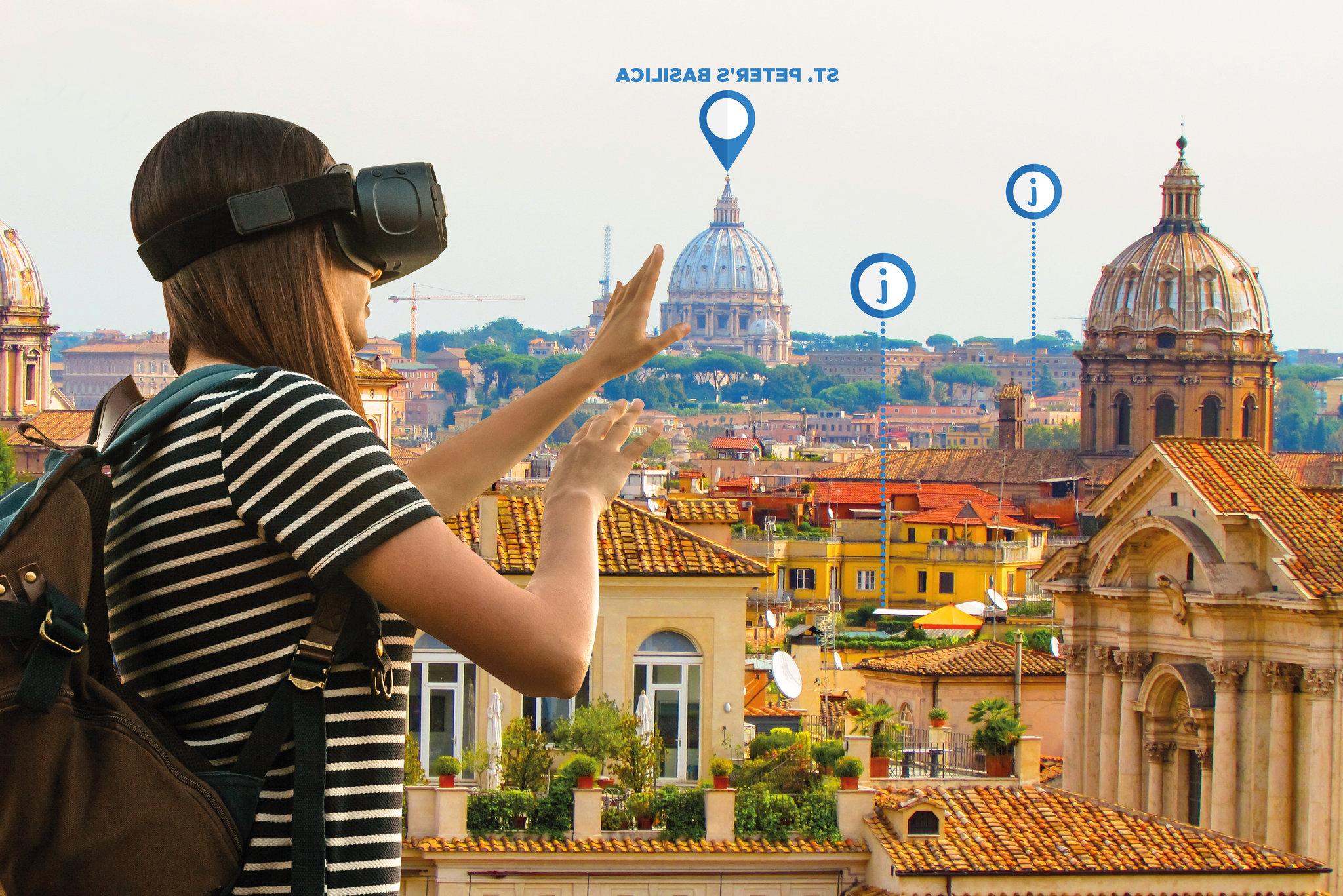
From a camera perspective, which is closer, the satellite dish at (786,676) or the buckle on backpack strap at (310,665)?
the buckle on backpack strap at (310,665)

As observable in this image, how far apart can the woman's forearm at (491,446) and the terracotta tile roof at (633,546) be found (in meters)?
15.1

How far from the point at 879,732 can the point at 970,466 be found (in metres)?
65.9

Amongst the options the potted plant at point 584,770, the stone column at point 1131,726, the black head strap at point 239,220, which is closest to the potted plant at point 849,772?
the potted plant at point 584,770

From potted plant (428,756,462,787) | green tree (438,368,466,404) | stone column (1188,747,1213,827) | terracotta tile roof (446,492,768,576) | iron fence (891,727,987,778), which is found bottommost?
stone column (1188,747,1213,827)

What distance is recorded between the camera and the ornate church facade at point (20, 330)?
7806 cm

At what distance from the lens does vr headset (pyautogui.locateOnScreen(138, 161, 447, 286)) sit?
222 cm

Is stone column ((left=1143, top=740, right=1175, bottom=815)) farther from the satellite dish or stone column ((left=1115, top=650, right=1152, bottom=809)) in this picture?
the satellite dish

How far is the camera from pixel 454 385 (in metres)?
189

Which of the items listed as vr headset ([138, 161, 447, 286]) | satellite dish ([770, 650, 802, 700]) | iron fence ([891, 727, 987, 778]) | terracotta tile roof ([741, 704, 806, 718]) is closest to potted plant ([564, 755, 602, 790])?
iron fence ([891, 727, 987, 778])

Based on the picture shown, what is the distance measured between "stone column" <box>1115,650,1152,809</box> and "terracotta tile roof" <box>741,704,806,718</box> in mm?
3353

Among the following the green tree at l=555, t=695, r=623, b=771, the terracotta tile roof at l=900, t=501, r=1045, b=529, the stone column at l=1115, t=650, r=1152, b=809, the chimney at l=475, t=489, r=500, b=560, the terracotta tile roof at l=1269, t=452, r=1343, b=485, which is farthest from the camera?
the terracotta tile roof at l=900, t=501, r=1045, b=529

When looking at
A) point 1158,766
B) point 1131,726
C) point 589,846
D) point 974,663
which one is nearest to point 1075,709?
point 1131,726

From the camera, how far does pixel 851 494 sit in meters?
75.1

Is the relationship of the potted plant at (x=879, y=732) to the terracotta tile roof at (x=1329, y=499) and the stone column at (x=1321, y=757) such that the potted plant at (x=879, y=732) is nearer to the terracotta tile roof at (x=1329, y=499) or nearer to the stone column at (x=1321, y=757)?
the stone column at (x=1321, y=757)
